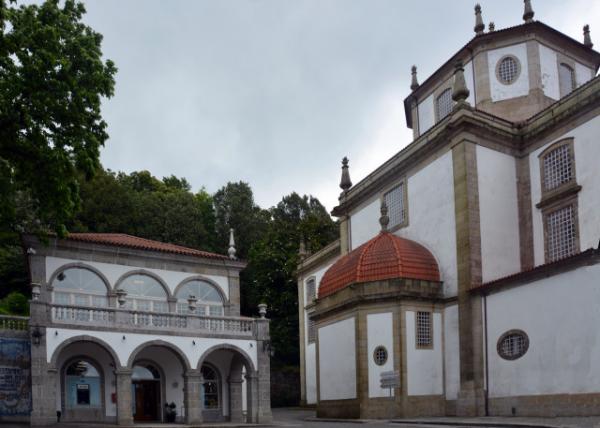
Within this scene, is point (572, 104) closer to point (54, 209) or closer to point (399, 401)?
point (399, 401)

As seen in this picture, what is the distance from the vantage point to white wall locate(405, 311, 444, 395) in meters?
24.1

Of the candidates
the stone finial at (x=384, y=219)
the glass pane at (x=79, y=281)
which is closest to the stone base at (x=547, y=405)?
the stone finial at (x=384, y=219)

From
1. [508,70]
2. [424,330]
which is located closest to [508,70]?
[508,70]

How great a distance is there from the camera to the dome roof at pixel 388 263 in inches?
986

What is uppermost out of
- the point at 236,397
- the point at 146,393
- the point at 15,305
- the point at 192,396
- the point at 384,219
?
the point at 384,219

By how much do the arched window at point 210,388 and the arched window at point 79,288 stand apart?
4.57 m

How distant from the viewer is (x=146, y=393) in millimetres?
27016

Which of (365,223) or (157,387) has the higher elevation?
(365,223)

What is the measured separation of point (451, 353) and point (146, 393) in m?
11.0

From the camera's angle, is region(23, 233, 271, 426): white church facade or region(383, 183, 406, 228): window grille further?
region(383, 183, 406, 228): window grille

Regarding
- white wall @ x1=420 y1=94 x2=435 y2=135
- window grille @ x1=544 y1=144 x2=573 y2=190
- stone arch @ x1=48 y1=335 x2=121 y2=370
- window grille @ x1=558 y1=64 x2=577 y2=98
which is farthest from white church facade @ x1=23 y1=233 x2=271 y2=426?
window grille @ x1=558 y1=64 x2=577 y2=98

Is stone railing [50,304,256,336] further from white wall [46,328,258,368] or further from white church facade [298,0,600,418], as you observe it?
white church facade [298,0,600,418]

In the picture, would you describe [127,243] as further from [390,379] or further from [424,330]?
[390,379]

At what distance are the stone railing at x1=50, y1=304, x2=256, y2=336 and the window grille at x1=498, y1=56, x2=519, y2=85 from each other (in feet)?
43.2
